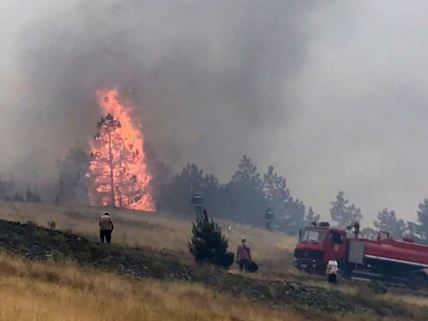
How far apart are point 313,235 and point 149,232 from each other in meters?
14.4

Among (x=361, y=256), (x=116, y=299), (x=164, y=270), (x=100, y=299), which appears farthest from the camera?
(x=361, y=256)

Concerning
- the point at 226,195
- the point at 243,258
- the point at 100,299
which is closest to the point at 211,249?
the point at 243,258

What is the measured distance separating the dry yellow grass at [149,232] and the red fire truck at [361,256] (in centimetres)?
258

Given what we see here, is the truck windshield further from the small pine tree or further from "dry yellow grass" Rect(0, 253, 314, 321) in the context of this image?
"dry yellow grass" Rect(0, 253, 314, 321)

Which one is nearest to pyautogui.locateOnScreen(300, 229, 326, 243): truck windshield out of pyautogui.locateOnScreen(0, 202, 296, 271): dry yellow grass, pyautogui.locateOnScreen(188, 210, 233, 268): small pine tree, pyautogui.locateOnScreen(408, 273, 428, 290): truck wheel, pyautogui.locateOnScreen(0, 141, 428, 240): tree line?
pyautogui.locateOnScreen(0, 202, 296, 271): dry yellow grass

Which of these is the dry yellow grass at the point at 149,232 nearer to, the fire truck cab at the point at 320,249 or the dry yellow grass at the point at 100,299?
the fire truck cab at the point at 320,249

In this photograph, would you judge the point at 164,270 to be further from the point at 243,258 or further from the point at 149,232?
the point at 149,232

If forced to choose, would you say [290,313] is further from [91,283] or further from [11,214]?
[11,214]

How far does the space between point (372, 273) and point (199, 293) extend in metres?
17.1

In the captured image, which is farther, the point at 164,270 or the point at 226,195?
the point at 226,195

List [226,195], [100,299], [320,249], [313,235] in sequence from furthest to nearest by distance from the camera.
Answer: [226,195] < [313,235] < [320,249] < [100,299]

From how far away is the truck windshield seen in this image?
112 feet

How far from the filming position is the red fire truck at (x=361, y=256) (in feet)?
111

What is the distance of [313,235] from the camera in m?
34.4
